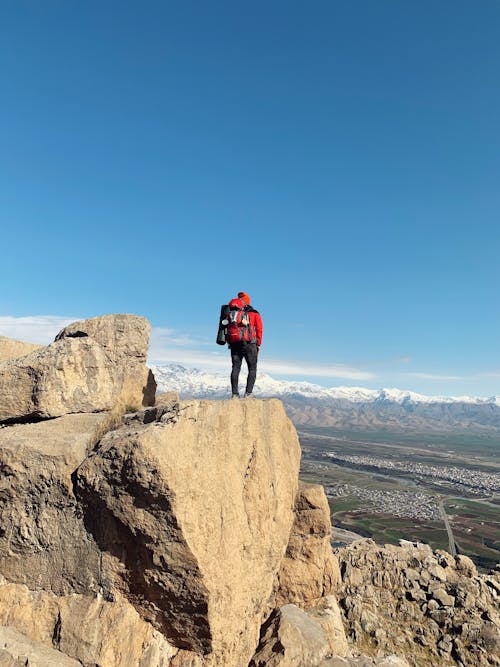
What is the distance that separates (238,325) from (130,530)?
8615 millimetres

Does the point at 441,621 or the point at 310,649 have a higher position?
the point at 310,649

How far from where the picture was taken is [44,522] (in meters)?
10.4

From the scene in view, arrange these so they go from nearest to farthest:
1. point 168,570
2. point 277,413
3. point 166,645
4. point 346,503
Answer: point 168,570
point 166,645
point 277,413
point 346,503

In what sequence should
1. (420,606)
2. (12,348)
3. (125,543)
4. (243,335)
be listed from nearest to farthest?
(125,543), (243,335), (12,348), (420,606)

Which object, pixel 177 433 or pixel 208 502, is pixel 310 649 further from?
pixel 177 433

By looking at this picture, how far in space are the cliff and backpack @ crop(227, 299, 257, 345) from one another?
321 cm

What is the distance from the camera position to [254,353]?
54.1 ft

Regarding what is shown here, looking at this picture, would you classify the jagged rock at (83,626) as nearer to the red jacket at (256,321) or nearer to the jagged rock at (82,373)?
the jagged rock at (82,373)

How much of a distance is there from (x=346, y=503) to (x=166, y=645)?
644 feet

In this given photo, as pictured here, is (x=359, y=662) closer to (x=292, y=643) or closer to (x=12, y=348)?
(x=292, y=643)

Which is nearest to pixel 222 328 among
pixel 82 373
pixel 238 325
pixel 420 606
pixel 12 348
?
pixel 238 325

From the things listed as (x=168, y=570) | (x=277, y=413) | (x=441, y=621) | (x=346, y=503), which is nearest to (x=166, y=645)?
(x=168, y=570)

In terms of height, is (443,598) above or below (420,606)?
above

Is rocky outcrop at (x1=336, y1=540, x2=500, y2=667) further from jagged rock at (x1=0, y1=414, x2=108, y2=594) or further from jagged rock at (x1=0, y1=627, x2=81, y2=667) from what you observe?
jagged rock at (x1=0, y1=414, x2=108, y2=594)
